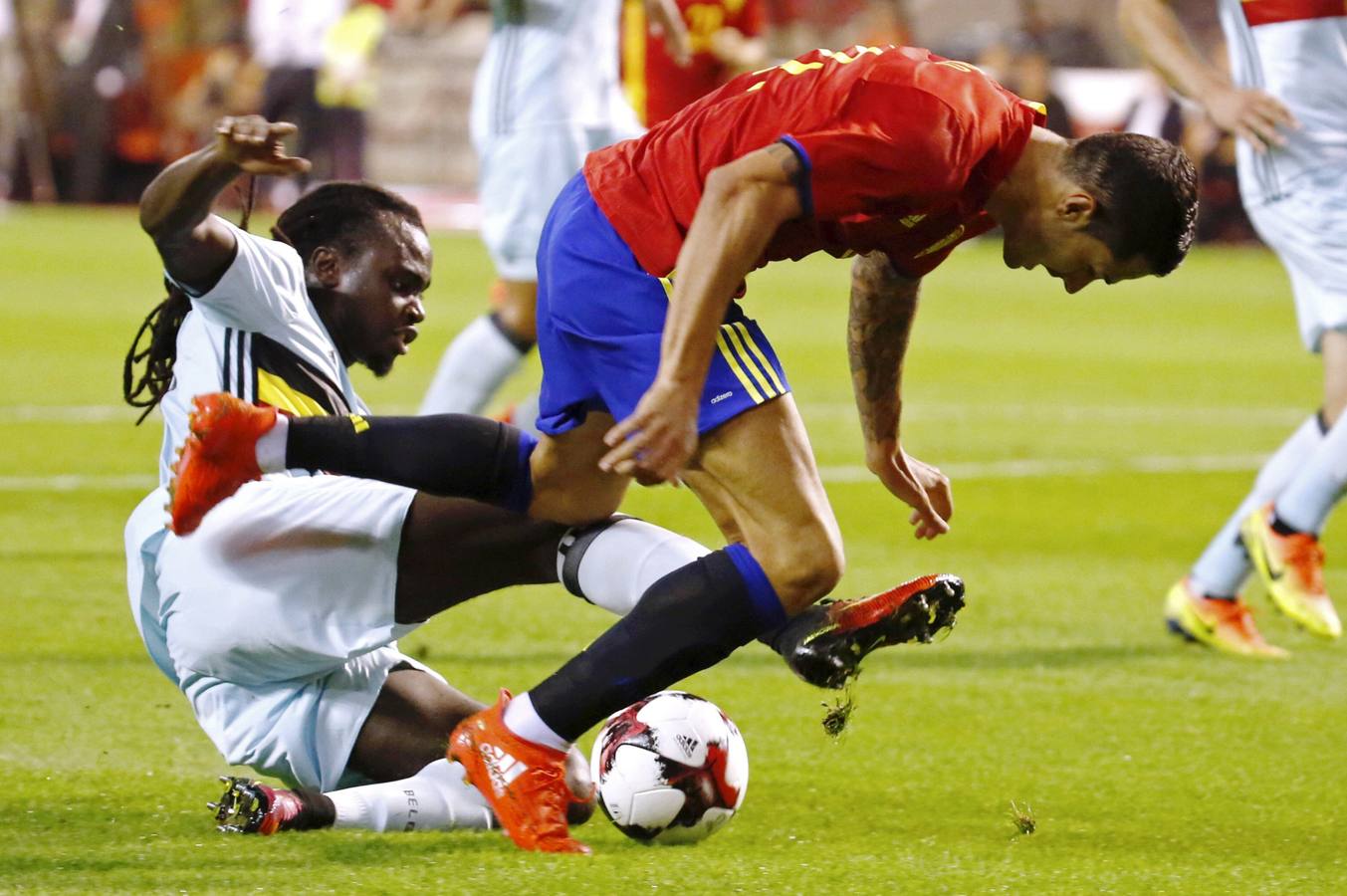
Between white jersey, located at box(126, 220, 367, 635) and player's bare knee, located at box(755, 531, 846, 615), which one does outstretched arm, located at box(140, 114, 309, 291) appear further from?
player's bare knee, located at box(755, 531, 846, 615)

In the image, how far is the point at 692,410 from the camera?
3535 mm

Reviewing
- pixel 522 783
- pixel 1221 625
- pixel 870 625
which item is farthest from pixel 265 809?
pixel 1221 625

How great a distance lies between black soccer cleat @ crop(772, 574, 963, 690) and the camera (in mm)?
3695

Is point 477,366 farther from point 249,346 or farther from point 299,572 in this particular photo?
point 299,572

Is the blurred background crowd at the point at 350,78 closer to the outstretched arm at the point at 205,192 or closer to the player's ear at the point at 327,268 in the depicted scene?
the player's ear at the point at 327,268

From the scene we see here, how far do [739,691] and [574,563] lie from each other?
1.38 m

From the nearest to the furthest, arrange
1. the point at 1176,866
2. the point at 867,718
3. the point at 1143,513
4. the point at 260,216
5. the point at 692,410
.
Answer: the point at 692,410, the point at 1176,866, the point at 867,718, the point at 1143,513, the point at 260,216

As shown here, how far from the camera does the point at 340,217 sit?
460 cm

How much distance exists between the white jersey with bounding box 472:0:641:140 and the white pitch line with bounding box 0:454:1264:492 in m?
1.85

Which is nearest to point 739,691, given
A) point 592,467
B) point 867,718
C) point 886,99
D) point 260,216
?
point 867,718

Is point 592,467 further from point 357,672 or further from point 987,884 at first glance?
point 987,884

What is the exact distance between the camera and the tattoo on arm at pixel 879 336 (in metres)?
4.35

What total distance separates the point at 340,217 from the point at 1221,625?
2772 mm

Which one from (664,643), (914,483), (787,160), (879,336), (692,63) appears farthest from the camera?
(692,63)
